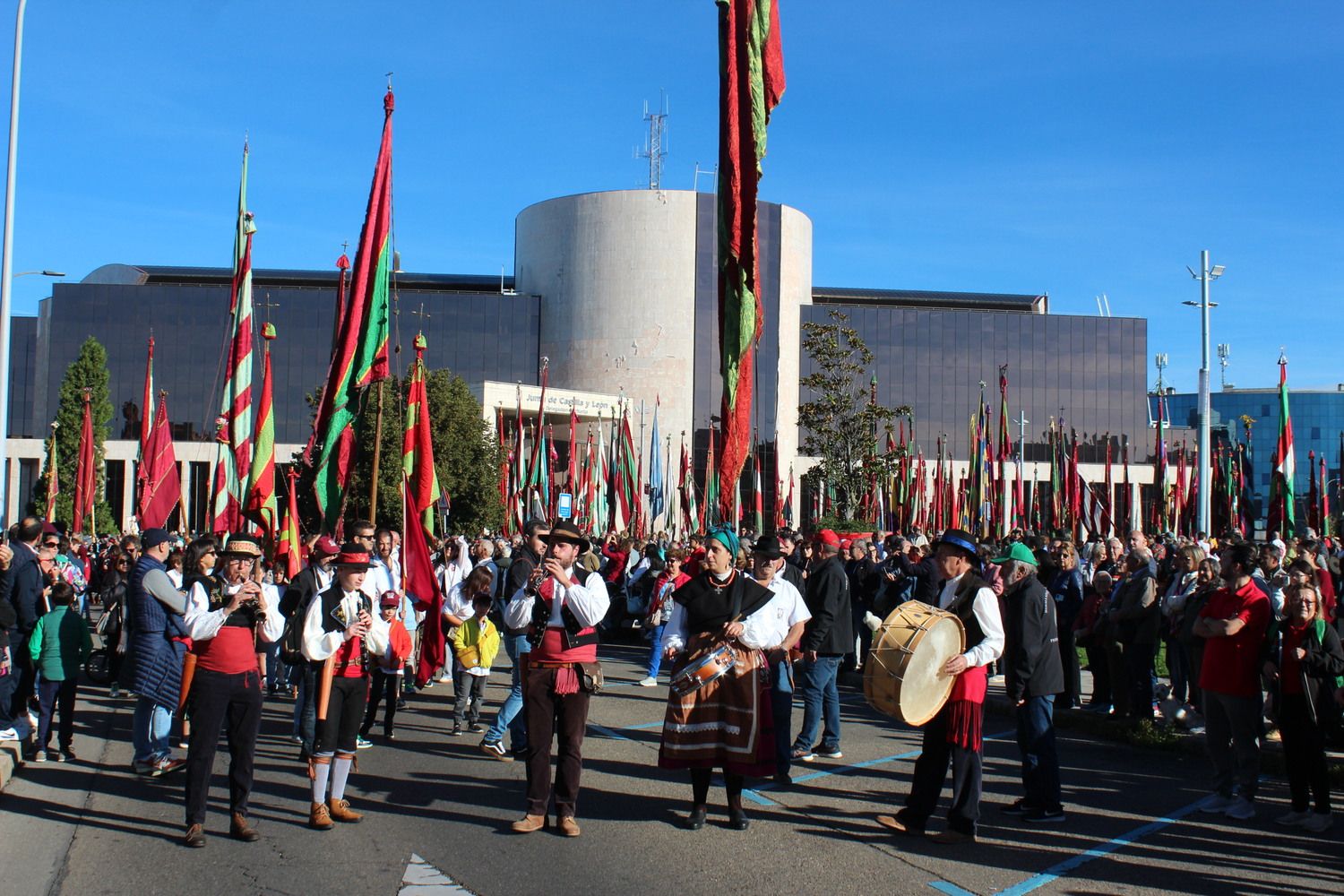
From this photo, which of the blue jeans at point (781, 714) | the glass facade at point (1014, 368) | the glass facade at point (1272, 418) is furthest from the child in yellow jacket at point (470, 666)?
the glass facade at point (1272, 418)

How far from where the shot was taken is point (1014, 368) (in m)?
80.8

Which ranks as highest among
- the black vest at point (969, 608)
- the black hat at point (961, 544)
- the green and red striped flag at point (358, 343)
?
the green and red striped flag at point (358, 343)

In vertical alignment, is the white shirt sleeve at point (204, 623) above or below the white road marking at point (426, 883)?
above

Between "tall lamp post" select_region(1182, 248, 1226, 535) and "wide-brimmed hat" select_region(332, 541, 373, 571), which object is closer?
"wide-brimmed hat" select_region(332, 541, 373, 571)

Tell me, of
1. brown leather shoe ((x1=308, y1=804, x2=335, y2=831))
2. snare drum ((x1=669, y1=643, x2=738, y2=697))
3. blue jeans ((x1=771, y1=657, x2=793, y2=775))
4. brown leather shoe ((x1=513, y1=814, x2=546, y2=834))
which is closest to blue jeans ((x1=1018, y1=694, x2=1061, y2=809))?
blue jeans ((x1=771, y1=657, x2=793, y2=775))

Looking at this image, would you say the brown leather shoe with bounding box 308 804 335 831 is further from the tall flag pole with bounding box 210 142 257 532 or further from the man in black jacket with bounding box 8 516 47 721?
the tall flag pole with bounding box 210 142 257 532

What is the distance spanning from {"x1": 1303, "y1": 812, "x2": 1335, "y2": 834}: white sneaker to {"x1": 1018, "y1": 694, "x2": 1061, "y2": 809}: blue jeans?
1530 mm

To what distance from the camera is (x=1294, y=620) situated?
7.80 m

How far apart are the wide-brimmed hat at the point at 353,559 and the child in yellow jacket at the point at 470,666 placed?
362cm

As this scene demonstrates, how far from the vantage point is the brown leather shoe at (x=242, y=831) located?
277 inches

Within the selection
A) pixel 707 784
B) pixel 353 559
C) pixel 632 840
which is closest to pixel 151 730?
pixel 353 559

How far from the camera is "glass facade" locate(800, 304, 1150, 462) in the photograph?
264 ft

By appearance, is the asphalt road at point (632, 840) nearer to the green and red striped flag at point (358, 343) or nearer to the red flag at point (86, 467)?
the green and red striped flag at point (358, 343)

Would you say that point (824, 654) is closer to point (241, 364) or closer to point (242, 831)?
point (242, 831)
